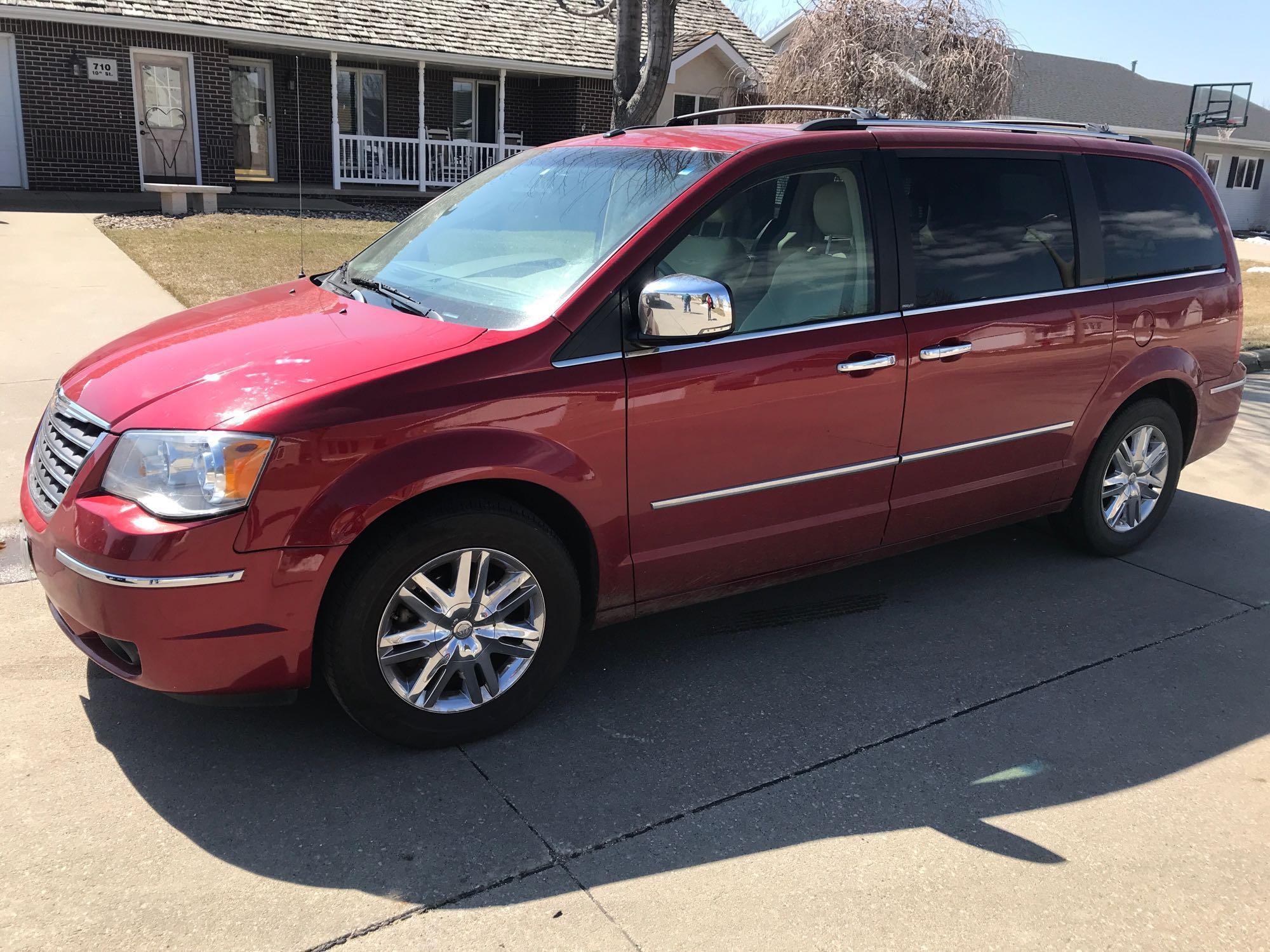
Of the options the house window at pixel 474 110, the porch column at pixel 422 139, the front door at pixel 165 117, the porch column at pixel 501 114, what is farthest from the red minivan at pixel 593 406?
the house window at pixel 474 110

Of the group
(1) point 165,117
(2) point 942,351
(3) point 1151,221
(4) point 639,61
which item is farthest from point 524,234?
(1) point 165,117

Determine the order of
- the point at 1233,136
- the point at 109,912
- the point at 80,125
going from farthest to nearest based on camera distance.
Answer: the point at 1233,136 → the point at 80,125 → the point at 109,912

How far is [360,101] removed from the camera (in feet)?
73.3

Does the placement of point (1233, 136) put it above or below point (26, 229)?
above

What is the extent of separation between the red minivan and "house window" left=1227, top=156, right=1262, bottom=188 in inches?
1538

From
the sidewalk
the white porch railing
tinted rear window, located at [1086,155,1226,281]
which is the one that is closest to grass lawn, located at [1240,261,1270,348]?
tinted rear window, located at [1086,155,1226,281]

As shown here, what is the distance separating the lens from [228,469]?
2.87m

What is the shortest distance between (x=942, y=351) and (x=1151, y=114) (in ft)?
122

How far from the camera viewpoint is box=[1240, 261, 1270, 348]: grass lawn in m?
12.0

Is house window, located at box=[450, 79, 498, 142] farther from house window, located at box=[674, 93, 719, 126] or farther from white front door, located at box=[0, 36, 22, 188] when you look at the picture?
white front door, located at box=[0, 36, 22, 188]

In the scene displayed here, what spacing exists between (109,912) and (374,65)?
22192 mm

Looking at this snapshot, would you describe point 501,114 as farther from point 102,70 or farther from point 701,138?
point 701,138

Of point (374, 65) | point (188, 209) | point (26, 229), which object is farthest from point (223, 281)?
point (374, 65)

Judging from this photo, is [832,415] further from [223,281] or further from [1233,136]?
[1233,136]
